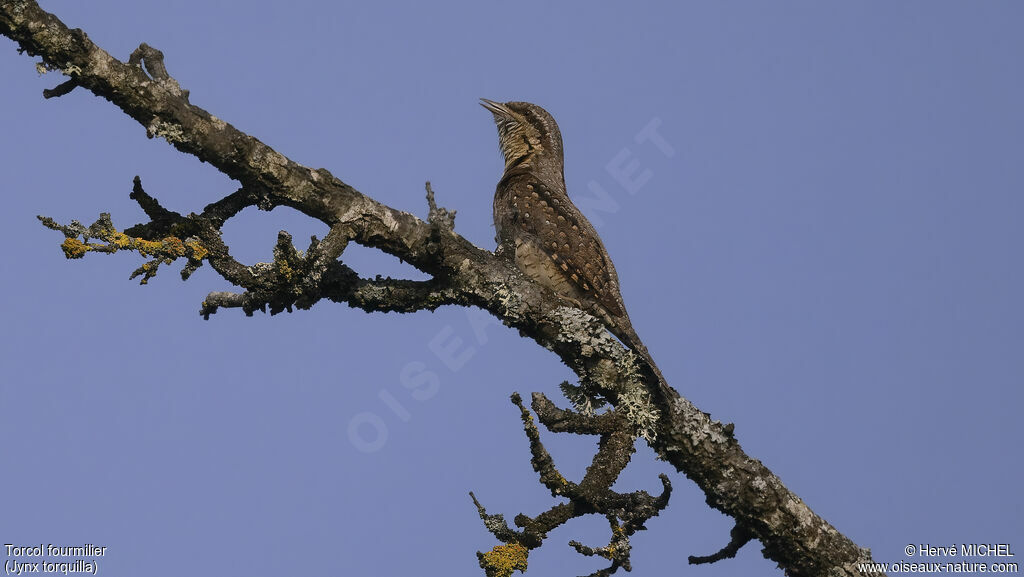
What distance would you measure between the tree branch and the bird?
1.09 ft

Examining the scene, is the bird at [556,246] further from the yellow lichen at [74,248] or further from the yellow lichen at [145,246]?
the yellow lichen at [74,248]

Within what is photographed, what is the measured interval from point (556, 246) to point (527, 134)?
2.22m

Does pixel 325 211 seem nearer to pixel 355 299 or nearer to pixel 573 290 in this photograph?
pixel 355 299

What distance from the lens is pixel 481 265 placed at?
19.9 ft

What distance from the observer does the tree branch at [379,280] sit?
17.6 feet

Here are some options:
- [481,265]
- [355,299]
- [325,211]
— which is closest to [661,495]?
[481,265]

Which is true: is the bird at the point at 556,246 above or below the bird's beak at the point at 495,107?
below

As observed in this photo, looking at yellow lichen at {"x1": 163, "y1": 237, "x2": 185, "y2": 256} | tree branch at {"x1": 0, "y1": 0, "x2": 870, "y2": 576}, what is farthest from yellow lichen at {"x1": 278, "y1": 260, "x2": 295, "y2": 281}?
yellow lichen at {"x1": 163, "y1": 237, "x2": 185, "y2": 256}

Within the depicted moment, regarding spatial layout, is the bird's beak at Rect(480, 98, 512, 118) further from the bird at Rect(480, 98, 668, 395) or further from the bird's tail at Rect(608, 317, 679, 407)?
the bird's tail at Rect(608, 317, 679, 407)

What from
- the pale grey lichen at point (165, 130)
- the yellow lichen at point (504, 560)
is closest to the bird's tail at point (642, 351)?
the yellow lichen at point (504, 560)

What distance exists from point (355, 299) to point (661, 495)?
235 centimetres

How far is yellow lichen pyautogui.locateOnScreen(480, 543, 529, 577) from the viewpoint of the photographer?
4.98 metres

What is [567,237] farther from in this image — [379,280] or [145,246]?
[145,246]

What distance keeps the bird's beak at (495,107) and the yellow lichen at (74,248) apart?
4.91m
